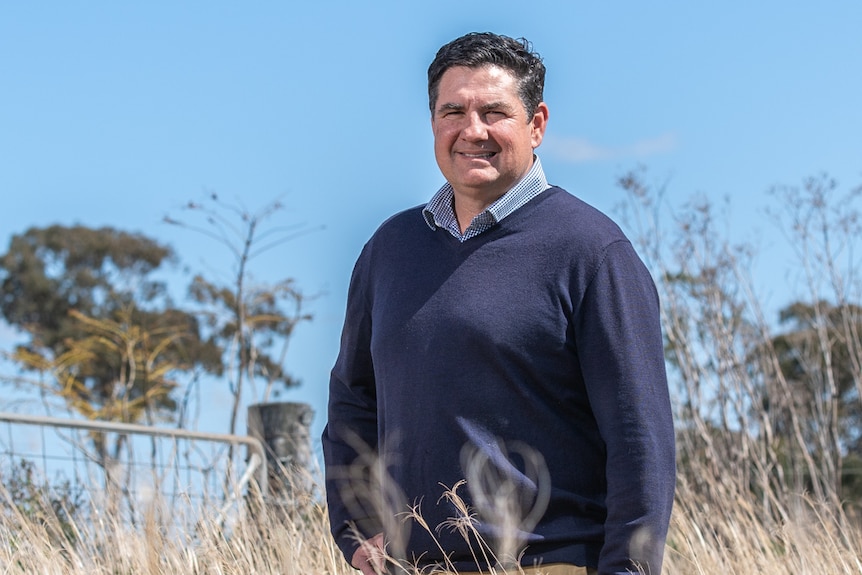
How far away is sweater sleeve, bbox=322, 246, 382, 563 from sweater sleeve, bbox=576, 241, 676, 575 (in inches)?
24.6

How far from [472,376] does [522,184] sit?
0.44m

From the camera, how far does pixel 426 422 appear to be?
2.36 meters

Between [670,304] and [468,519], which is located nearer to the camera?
[468,519]

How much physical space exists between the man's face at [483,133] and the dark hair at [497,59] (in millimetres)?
17

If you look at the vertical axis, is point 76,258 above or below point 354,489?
above

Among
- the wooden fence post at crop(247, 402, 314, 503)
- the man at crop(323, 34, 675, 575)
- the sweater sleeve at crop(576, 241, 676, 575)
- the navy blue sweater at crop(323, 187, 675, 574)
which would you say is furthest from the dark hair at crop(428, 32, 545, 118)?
the wooden fence post at crop(247, 402, 314, 503)

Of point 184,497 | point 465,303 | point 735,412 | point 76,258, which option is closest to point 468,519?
point 465,303

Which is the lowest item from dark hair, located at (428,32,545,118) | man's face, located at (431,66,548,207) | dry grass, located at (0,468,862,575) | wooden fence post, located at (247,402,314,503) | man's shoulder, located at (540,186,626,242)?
dry grass, located at (0,468,862,575)

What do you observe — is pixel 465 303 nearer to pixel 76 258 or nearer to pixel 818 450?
pixel 818 450

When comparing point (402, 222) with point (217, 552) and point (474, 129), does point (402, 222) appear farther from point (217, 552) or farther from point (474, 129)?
point (217, 552)

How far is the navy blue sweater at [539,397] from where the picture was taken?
7.35 ft

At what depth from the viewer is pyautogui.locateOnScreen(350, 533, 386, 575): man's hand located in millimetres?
2529

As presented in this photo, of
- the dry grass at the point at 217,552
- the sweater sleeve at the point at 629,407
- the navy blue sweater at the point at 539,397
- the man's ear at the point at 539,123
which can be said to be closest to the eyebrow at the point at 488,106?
the man's ear at the point at 539,123

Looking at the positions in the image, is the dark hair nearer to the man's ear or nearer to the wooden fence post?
the man's ear
